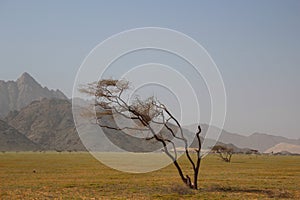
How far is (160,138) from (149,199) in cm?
867

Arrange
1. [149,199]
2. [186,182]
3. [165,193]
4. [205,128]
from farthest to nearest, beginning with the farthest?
[205,128] → [186,182] → [165,193] → [149,199]

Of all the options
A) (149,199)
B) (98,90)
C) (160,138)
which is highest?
(98,90)

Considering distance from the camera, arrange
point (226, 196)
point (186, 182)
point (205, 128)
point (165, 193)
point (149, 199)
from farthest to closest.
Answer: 1. point (205, 128)
2. point (186, 182)
3. point (165, 193)
4. point (226, 196)
5. point (149, 199)

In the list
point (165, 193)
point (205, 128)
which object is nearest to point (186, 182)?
point (165, 193)

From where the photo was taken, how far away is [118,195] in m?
30.6

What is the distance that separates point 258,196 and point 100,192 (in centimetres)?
1128

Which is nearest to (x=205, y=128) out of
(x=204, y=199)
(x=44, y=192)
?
(x=204, y=199)

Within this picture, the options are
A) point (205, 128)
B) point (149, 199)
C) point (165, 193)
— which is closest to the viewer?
point (149, 199)

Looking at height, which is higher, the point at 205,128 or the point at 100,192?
the point at 205,128

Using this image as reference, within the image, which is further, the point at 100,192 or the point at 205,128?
the point at 205,128

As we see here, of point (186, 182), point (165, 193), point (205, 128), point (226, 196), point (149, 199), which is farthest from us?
point (205, 128)

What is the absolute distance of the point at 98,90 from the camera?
1430 inches

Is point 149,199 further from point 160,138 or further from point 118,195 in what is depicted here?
point 160,138

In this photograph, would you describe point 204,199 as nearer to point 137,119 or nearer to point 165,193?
point 165,193
